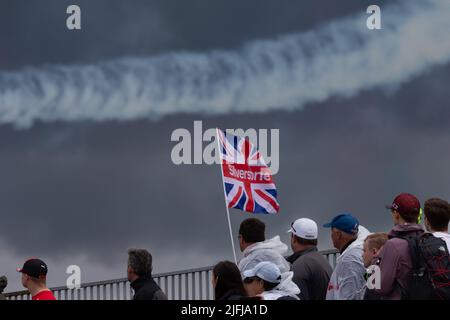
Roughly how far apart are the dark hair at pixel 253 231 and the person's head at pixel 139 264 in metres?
1.03

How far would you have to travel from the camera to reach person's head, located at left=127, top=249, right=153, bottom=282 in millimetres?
9953

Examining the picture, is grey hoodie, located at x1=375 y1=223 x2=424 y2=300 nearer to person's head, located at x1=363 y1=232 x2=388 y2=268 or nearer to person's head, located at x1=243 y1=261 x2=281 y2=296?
person's head, located at x1=363 y1=232 x2=388 y2=268

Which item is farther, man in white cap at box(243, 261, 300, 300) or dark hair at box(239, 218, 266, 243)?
dark hair at box(239, 218, 266, 243)

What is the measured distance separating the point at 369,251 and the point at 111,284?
34.8ft

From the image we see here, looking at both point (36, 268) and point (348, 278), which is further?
point (348, 278)

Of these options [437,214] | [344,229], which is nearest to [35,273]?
[344,229]

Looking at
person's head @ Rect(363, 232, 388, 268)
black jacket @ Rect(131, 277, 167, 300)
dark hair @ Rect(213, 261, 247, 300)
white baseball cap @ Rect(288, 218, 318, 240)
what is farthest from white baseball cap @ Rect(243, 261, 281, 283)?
white baseball cap @ Rect(288, 218, 318, 240)

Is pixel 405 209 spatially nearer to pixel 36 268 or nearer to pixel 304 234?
pixel 304 234

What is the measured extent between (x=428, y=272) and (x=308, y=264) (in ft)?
5.85

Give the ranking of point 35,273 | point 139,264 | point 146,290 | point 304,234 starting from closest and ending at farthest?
point 35,273 → point 146,290 → point 139,264 → point 304,234

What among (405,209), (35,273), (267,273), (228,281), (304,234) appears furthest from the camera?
(304,234)

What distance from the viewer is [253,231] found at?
10445 mm

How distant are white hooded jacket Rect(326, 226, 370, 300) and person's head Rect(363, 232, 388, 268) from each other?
0.31 metres
